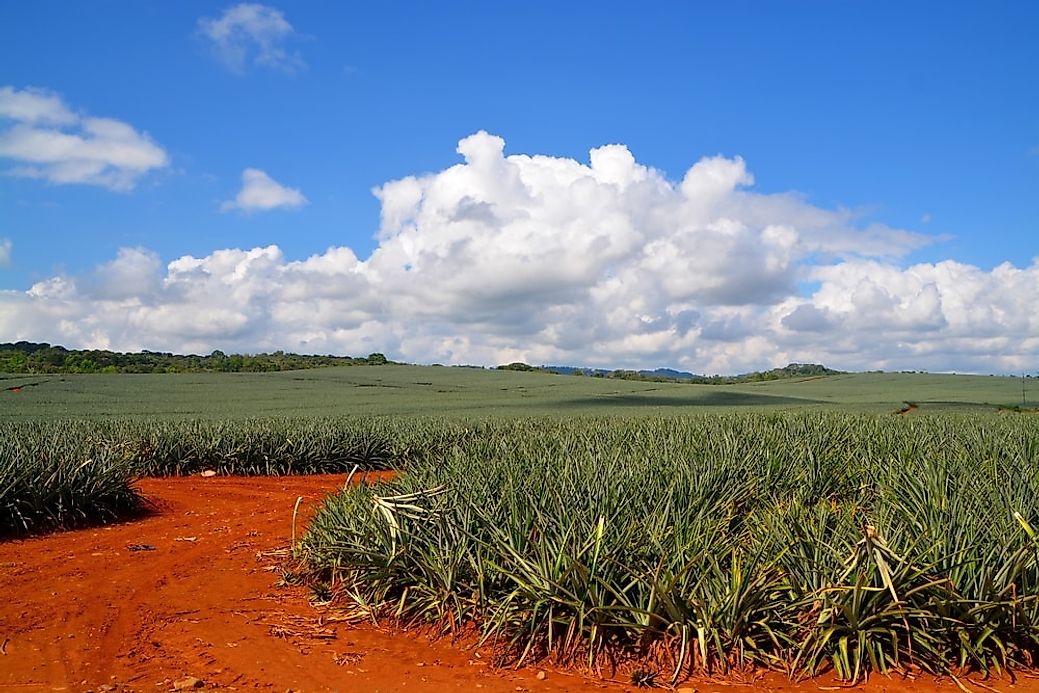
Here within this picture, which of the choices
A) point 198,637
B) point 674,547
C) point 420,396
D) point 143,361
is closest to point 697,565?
point 674,547

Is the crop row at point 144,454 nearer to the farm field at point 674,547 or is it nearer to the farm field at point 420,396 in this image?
the farm field at point 674,547

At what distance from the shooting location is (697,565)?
432cm

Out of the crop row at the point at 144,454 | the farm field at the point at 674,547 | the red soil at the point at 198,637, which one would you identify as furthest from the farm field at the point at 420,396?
the red soil at the point at 198,637

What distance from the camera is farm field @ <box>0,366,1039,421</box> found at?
27.5 meters

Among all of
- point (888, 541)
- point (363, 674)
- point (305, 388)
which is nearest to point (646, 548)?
point (888, 541)

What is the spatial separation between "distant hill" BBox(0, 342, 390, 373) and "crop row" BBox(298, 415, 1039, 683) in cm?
5084

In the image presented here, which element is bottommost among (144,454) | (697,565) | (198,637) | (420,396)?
(198,637)

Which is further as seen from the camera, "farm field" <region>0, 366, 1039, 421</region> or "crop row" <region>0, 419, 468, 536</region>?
"farm field" <region>0, 366, 1039, 421</region>

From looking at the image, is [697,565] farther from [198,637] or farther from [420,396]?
[420,396]

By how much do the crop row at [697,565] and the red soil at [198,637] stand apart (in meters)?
0.18

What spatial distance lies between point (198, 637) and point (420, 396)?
105ft

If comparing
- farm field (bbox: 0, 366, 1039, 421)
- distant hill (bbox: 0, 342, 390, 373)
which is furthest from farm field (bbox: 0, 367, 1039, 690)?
distant hill (bbox: 0, 342, 390, 373)

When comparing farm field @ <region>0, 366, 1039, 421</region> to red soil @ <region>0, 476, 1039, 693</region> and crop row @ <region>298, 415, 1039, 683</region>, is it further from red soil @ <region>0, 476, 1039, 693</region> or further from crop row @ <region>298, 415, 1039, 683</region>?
crop row @ <region>298, 415, 1039, 683</region>

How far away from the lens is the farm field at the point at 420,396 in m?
27.5
